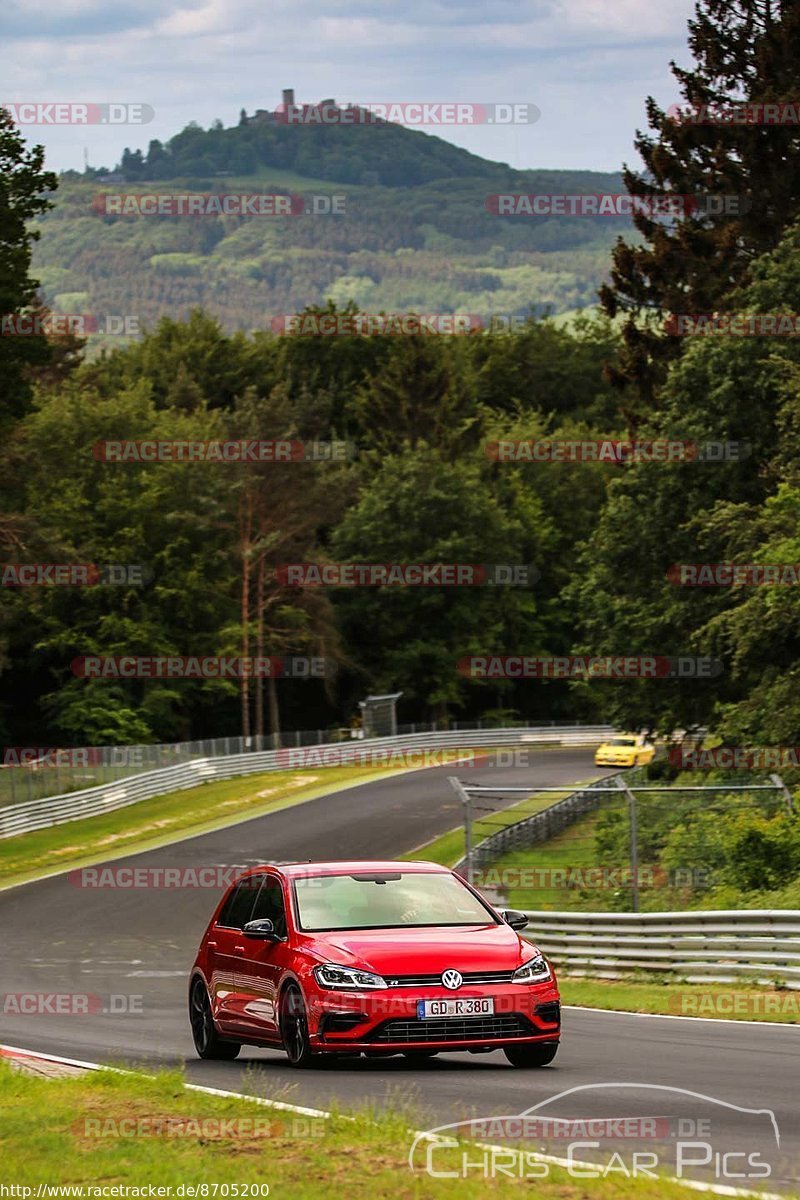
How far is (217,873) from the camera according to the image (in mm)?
41281

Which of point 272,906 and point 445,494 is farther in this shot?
point 445,494

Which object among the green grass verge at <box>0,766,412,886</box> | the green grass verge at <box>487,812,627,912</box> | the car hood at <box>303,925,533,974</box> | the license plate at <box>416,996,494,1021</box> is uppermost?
the car hood at <box>303,925,533,974</box>

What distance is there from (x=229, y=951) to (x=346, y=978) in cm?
205

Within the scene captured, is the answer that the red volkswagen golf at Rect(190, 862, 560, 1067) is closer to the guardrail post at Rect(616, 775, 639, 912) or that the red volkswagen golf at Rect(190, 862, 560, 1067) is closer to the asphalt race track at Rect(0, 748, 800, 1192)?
the asphalt race track at Rect(0, 748, 800, 1192)

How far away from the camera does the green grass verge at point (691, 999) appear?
54.3 ft

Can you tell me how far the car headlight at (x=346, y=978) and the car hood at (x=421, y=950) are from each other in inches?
1.8

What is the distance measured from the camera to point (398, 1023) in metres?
11.6

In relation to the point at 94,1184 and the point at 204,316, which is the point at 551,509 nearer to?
the point at 204,316

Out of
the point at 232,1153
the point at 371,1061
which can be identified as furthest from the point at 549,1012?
the point at 232,1153

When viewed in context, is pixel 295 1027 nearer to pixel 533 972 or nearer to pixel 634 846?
pixel 533 972

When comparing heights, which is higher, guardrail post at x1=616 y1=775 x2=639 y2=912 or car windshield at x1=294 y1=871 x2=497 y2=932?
car windshield at x1=294 y1=871 x2=497 y2=932

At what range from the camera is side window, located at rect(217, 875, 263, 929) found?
44.9 ft

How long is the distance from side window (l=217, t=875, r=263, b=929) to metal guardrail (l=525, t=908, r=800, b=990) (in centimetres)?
669

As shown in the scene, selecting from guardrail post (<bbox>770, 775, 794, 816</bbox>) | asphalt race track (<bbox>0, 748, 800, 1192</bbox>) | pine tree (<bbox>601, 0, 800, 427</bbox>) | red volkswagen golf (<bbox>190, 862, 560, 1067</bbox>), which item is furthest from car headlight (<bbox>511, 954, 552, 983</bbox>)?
pine tree (<bbox>601, 0, 800, 427</bbox>)
